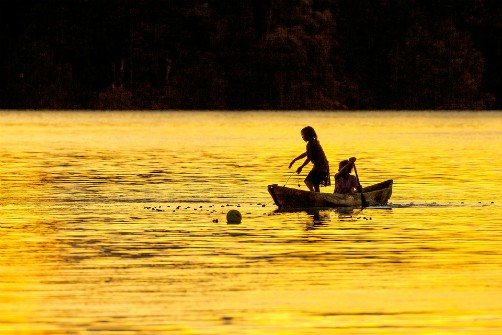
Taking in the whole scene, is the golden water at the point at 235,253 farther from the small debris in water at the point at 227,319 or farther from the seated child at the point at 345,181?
the seated child at the point at 345,181

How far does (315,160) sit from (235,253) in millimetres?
8738

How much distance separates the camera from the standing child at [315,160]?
30.3 meters

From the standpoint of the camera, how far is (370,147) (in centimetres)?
6781

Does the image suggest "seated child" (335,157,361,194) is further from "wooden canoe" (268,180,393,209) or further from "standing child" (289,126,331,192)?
"standing child" (289,126,331,192)

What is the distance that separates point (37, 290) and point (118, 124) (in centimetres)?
8833

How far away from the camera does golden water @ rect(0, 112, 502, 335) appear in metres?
16.4
